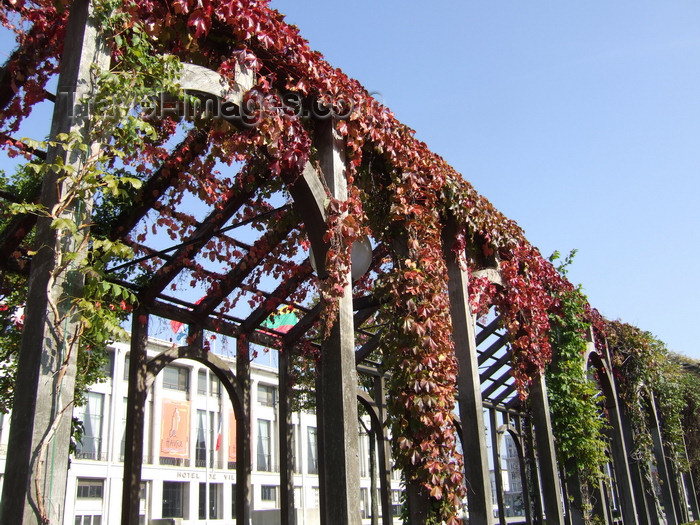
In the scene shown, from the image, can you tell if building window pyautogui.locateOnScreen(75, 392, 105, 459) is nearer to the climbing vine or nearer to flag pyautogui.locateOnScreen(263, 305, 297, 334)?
flag pyautogui.locateOnScreen(263, 305, 297, 334)

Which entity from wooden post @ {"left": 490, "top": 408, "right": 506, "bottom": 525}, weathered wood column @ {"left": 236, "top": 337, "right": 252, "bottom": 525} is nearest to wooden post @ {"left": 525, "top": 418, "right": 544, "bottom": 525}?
wooden post @ {"left": 490, "top": 408, "right": 506, "bottom": 525}

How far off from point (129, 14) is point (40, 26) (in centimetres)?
188

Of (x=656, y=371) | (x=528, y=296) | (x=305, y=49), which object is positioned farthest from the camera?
(x=656, y=371)

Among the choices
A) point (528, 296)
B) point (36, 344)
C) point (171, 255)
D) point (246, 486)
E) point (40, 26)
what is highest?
point (40, 26)

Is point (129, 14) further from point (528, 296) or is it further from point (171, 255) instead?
point (528, 296)

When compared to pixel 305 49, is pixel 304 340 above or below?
below

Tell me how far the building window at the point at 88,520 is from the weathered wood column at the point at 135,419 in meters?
18.9

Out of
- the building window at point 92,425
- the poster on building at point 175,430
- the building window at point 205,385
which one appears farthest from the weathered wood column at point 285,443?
the building window at point 205,385

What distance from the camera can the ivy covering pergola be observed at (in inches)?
98.6

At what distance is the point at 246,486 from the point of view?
24.8 ft

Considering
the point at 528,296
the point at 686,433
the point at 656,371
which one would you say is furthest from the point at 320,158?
the point at 686,433

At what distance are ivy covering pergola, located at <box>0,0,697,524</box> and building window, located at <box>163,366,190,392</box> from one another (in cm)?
2133

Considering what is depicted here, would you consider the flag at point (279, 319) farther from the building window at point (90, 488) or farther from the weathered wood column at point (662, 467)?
the building window at point (90, 488)

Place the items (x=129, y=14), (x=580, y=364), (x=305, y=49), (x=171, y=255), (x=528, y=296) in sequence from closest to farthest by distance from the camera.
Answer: (x=129, y=14) → (x=305, y=49) → (x=171, y=255) → (x=528, y=296) → (x=580, y=364)
